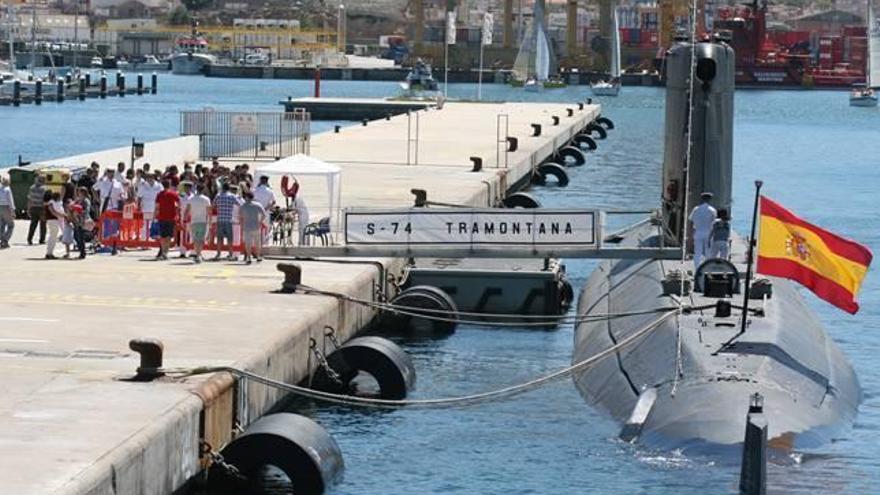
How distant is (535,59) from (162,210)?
148613 millimetres

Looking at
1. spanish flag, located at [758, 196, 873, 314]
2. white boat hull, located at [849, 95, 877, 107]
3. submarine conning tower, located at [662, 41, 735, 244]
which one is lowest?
white boat hull, located at [849, 95, 877, 107]

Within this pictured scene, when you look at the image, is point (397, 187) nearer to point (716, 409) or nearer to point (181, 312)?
point (181, 312)

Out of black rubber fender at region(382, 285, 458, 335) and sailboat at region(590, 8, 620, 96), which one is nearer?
black rubber fender at region(382, 285, 458, 335)

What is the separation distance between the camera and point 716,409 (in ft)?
79.1

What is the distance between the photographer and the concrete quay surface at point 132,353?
20.8 meters

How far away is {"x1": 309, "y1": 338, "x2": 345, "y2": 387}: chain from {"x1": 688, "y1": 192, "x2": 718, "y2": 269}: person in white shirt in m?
6.57

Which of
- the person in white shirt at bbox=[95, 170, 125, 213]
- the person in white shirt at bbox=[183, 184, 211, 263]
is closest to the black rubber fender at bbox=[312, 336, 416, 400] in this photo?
the person in white shirt at bbox=[183, 184, 211, 263]

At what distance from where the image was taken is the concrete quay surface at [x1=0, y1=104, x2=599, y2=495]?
2077cm

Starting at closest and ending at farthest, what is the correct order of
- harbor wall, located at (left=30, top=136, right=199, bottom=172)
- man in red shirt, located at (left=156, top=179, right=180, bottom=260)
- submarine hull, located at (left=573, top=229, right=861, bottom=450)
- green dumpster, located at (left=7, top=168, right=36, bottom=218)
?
submarine hull, located at (left=573, top=229, right=861, bottom=450) < man in red shirt, located at (left=156, top=179, right=180, bottom=260) < green dumpster, located at (left=7, top=168, right=36, bottom=218) < harbor wall, located at (left=30, top=136, right=199, bottom=172)

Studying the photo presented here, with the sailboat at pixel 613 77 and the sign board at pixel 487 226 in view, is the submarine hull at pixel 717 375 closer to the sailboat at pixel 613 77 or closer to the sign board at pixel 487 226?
the sign board at pixel 487 226

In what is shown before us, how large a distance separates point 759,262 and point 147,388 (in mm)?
8264

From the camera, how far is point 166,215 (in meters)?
36.5

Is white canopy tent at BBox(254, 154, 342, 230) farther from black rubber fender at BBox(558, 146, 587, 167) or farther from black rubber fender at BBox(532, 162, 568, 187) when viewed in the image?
black rubber fender at BBox(558, 146, 587, 167)

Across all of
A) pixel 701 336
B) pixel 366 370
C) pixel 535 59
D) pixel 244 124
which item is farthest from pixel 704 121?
pixel 535 59
